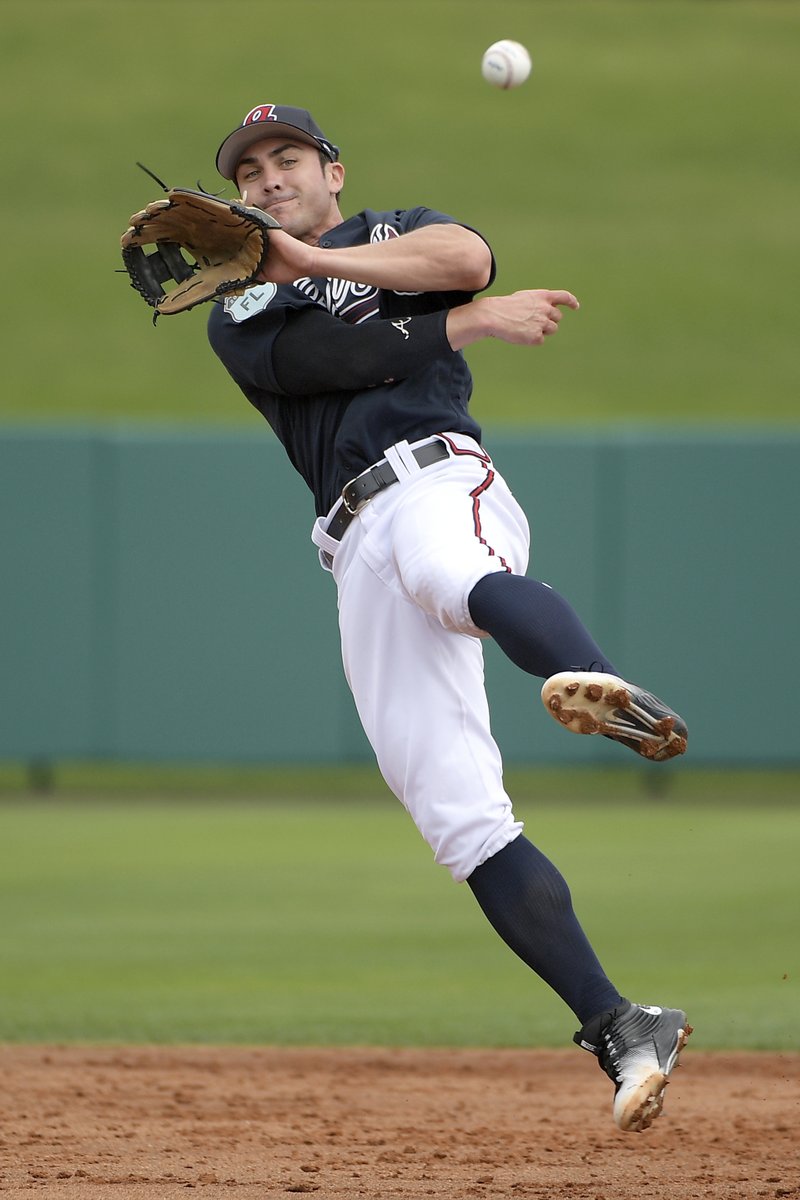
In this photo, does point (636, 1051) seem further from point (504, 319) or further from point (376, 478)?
point (504, 319)

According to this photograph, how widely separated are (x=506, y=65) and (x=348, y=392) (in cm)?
111

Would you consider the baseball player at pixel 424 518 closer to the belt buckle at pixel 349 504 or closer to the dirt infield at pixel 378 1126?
the belt buckle at pixel 349 504

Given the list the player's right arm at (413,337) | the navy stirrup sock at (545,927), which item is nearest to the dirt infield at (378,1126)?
the navy stirrup sock at (545,927)

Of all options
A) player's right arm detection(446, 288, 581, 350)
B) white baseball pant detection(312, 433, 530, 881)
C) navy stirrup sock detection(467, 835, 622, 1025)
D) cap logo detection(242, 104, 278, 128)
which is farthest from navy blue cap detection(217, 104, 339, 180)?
navy stirrup sock detection(467, 835, 622, 1025)

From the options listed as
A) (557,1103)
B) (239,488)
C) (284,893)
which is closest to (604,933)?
(284,893)

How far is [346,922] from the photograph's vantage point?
6871 mm

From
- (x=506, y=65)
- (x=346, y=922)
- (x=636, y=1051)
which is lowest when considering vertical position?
(x=346, y=922)

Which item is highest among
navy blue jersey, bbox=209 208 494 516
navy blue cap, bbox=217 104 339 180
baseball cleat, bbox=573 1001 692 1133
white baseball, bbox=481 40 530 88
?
white baseball, bbox=481 40 530 88

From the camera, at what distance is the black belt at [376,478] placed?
10.8 ft

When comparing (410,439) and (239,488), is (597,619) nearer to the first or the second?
(239,488)

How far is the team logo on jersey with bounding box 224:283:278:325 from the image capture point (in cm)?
347

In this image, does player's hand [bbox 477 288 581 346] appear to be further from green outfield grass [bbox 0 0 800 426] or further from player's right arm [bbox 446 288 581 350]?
green outfield grass [bbox 0 0 800 426]

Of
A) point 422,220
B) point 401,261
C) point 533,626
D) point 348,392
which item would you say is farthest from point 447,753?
point 422,220

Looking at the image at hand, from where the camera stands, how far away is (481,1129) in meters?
4.11
